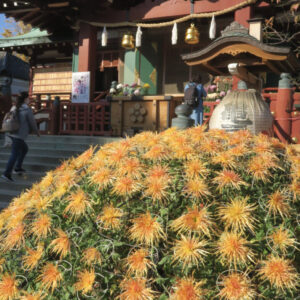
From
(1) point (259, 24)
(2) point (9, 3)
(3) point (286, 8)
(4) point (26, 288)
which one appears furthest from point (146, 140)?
(2) point (9, 3)

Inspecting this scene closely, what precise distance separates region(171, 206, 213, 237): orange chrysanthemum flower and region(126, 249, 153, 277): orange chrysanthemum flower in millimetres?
154

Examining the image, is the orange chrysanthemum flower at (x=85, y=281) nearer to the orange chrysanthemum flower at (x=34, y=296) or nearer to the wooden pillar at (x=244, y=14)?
the orange chrysanthemum flower at (x=34, y=296)

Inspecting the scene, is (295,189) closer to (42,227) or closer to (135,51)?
(42,227)

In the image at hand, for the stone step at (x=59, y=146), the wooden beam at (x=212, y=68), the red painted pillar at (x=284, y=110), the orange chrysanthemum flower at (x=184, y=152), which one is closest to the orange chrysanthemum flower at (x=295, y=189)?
the orange chrysanthemum flower at (x=184, y=152)

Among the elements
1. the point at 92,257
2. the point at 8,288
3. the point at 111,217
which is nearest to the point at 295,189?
the point at 111,217

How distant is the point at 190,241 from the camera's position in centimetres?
123

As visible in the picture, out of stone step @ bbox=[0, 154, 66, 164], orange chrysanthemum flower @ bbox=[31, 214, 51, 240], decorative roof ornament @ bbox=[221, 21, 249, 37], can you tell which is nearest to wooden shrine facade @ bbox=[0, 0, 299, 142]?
decorative roof ornament @ bbox=[221, 21, 249, 37]

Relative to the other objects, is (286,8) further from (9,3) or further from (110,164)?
(110,164)

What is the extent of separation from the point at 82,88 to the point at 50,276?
1096 cm

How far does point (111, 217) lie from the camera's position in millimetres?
1376

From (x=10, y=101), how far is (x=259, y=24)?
7196 millimetres

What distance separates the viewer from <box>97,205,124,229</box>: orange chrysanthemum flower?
136cm

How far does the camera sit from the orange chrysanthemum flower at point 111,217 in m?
1.36

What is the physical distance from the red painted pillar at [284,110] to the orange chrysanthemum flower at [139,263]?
5972 millimetres
